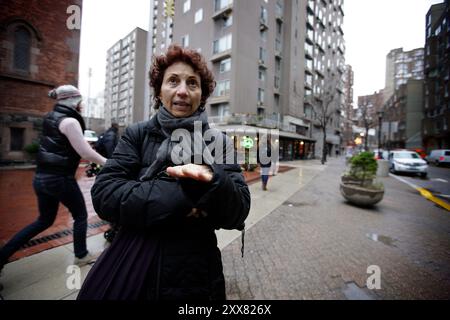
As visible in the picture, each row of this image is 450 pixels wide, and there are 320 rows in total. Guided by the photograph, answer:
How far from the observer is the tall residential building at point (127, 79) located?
52.3 meters

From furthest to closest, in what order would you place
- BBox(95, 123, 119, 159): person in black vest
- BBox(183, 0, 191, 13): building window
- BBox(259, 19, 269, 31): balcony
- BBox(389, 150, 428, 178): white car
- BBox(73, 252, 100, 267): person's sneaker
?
BBox(183, 0, 191, 13): building window → BBox(259, 19, 269, 31): balcony → BBox(389, 150, 428, 178): white car → BBox(95, 123, 119, 159): person in black vest → BBox(73, 252, 100, 267): person's sneaker

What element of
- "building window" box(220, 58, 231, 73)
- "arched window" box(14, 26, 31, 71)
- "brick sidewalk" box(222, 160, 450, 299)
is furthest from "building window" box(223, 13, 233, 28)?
"brick sidewalk" box(222, 160, 450, 299)

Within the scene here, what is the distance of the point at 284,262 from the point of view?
271cm

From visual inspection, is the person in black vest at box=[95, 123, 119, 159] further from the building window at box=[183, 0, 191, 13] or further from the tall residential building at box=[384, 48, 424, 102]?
the tall residential building at box=[384, 48, 424, 102]

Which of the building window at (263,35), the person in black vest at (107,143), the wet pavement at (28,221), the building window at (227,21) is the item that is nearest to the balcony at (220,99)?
the building window at (227,21)

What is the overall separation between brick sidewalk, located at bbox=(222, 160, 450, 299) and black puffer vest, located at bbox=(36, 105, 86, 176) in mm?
2406

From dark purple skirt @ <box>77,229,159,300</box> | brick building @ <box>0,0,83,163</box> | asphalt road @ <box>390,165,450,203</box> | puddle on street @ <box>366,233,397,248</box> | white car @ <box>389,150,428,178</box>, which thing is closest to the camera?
dark purple skirt @ <box>77,229,159,300</box>

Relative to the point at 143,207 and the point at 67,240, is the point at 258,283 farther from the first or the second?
the point at 67,240

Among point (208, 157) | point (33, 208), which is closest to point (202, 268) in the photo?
point (208, 157)

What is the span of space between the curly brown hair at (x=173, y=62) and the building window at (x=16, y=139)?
39.0ft

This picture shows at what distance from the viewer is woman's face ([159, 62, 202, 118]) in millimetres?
1367
